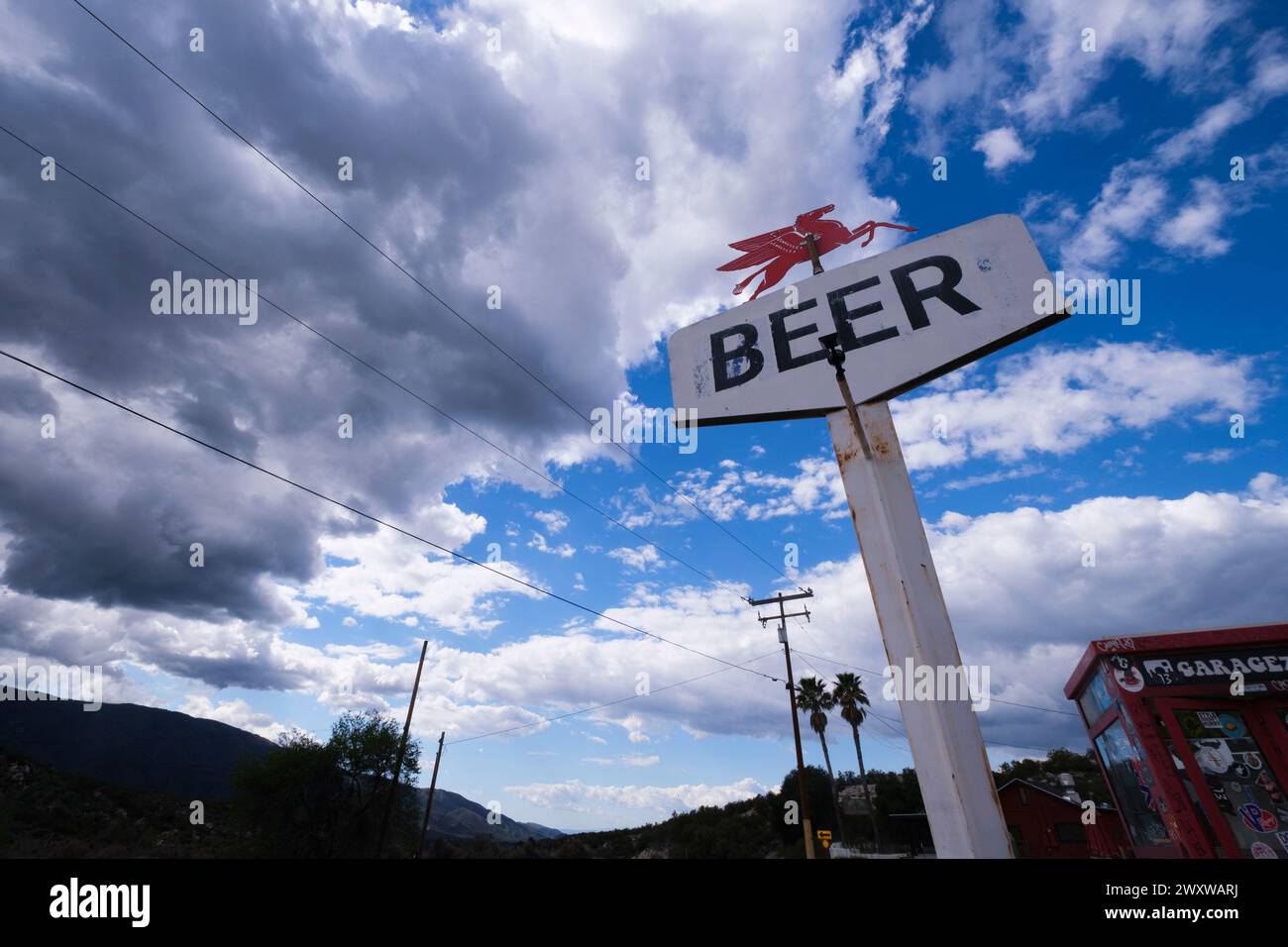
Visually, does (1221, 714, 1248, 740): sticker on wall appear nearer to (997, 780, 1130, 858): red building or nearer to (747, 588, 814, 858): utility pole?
(747, 588, 814, 858): utility pole

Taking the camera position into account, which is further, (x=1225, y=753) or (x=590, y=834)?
(x=590, y=834)

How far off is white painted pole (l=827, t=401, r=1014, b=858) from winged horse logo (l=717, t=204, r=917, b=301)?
284 centimetres

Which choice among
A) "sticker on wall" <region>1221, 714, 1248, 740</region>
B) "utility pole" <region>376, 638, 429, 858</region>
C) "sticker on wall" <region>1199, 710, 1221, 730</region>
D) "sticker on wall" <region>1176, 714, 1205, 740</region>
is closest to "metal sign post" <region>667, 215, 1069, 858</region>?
"sticker on wall" <region>1176, 714, 1205, 740</region>

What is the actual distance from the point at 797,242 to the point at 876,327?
224 centimetres

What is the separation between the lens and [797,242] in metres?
7.77

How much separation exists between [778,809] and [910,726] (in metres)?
56.6

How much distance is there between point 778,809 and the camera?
172 feet

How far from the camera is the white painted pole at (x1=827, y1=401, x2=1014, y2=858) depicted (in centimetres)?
420

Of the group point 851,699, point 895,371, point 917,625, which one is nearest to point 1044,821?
point 851,699

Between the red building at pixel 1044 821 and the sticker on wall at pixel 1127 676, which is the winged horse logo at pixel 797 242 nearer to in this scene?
the sticker on wall at pixel 1127 676

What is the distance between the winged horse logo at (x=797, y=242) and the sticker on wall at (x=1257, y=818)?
9624mm

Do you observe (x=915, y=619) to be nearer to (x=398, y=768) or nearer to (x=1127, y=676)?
(x=1127, y=676)

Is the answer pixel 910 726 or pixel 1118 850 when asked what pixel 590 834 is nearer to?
pixel 1118 850
